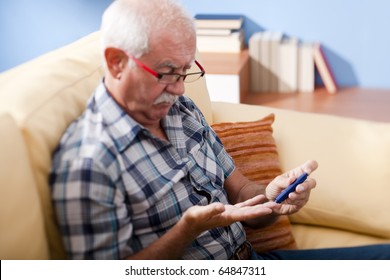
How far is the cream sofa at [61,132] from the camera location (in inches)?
44.4

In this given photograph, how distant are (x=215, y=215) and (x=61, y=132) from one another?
1.09 ft

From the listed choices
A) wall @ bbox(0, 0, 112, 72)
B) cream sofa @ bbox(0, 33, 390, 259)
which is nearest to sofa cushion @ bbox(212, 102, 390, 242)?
cream sofa @ bbox(0, 33, 390, 259)

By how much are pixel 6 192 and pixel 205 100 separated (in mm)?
867

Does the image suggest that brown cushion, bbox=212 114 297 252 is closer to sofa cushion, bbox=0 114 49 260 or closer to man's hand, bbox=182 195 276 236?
man's hand, bbox=182 195 276 236

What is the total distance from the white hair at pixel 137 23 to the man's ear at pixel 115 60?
0.4 inches

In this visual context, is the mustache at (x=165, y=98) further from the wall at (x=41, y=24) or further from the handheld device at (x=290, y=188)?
the wall at (x=41, y=24)

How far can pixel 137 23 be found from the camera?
1.24 meters

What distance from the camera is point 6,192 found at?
1.10 meters

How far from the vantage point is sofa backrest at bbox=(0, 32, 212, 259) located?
1.18m

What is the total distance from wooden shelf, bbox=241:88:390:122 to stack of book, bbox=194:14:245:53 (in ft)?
0.80

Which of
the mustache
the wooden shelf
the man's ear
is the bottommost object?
the wooden shelf

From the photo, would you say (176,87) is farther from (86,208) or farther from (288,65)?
(288,65)
